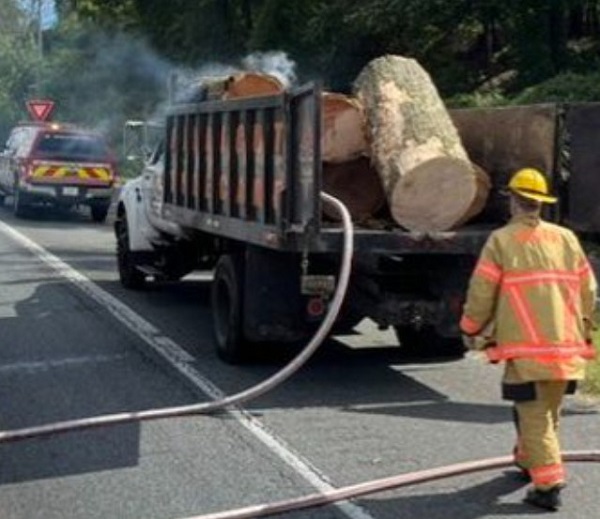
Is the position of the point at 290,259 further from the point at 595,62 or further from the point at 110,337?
the point at 595,62

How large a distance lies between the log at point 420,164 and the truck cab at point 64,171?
1757cm

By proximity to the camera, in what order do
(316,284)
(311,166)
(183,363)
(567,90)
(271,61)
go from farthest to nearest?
(271,61) < (567,90) < (183,363) < (316,284) < (311,166)

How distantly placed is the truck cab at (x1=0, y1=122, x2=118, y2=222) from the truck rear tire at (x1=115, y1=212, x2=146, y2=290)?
39.9 ft

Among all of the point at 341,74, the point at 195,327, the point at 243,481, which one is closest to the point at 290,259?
the point at 195,327

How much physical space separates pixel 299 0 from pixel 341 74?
246cm

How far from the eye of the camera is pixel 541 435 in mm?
6016

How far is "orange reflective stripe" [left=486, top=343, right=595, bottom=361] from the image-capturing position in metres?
6.03

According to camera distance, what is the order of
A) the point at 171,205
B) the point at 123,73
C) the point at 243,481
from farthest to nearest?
the point at 123,73
the point at 171,205
the point at 243,481

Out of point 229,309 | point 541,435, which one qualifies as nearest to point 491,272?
point 541,435

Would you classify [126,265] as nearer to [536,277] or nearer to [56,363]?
[56,363]

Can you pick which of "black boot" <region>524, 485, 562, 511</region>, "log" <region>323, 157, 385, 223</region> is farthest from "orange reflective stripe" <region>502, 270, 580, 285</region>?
"log" <region>323, 157, 385, 223</region>

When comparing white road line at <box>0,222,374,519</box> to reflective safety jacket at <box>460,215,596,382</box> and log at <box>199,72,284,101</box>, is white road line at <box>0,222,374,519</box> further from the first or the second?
log at <box>199,72,284,101</box>

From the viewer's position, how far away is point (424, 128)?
9094mm

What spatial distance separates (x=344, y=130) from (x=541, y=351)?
11.7ft
